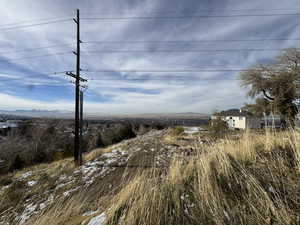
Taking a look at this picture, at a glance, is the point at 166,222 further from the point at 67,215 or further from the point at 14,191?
the point at 14,191

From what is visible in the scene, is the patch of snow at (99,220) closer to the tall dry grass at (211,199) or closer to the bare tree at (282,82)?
the tall dry grass at (211,199)

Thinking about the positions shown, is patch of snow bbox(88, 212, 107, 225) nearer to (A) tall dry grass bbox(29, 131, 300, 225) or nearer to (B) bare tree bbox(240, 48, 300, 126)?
(A) tall dry grass bbox(29, 131, 300, 225)

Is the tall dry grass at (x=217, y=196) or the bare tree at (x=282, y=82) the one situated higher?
the bare tree at (x=282, y=82)

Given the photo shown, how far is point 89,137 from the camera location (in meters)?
37.7

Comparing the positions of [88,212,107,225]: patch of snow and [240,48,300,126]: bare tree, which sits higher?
[240,48,300,126]: bare tree

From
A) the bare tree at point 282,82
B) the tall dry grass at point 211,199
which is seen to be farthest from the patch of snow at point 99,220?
the bare tree at point 282,82

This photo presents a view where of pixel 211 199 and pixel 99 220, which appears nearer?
pixel 99 220

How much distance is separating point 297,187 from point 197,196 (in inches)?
46.6

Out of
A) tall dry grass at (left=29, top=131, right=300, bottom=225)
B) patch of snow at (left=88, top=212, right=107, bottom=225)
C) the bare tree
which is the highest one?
the bare tree

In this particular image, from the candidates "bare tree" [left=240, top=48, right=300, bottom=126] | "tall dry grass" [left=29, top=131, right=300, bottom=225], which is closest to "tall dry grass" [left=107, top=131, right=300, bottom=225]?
"tall dry grass" [left=29, top=131, right=300, bottom=225]

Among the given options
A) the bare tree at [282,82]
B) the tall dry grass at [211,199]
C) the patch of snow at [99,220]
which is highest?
the bare tree at [282,82]

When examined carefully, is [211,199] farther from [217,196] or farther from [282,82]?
[282,82]

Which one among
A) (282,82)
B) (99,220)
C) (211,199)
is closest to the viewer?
(99,220)

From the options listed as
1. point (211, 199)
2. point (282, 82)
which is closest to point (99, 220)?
point (211, 199)
